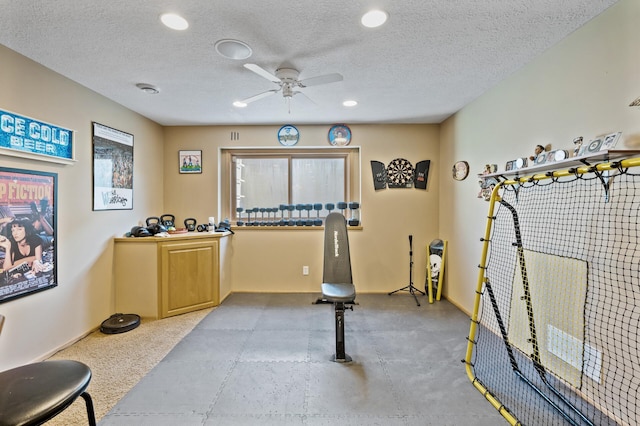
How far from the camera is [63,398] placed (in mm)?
1227

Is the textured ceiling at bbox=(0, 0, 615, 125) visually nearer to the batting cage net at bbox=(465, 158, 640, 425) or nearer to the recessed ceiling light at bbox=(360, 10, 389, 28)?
the recessed ceiling light at bbox=(360, 10, 389, 28)

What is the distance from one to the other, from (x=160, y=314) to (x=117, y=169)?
1.87 meters

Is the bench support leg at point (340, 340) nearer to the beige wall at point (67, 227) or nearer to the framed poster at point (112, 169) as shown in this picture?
the beige wall at point (67, 227)

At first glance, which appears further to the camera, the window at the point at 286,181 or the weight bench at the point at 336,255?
the window at the point at 286,181

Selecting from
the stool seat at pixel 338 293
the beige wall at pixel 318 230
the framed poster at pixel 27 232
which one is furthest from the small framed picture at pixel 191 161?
the stool seat at pixel 338 293

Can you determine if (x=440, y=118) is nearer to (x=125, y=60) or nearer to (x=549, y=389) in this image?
(x=549, y=389)

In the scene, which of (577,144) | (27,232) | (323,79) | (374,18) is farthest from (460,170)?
(27,232)

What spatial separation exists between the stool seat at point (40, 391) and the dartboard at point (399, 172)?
13.1ft

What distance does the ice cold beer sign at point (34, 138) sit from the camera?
2193mm

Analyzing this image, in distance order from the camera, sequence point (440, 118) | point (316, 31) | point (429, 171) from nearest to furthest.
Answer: point (316, 31)
point (440, 118)
point (429, 171)

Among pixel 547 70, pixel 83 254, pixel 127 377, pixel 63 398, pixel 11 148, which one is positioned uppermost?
pixel 547 70

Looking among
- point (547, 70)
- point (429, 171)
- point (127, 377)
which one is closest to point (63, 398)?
point (127, 377)

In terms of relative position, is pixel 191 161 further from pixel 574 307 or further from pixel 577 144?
pixel 574 307

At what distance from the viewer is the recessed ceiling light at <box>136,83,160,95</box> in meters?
2.89
